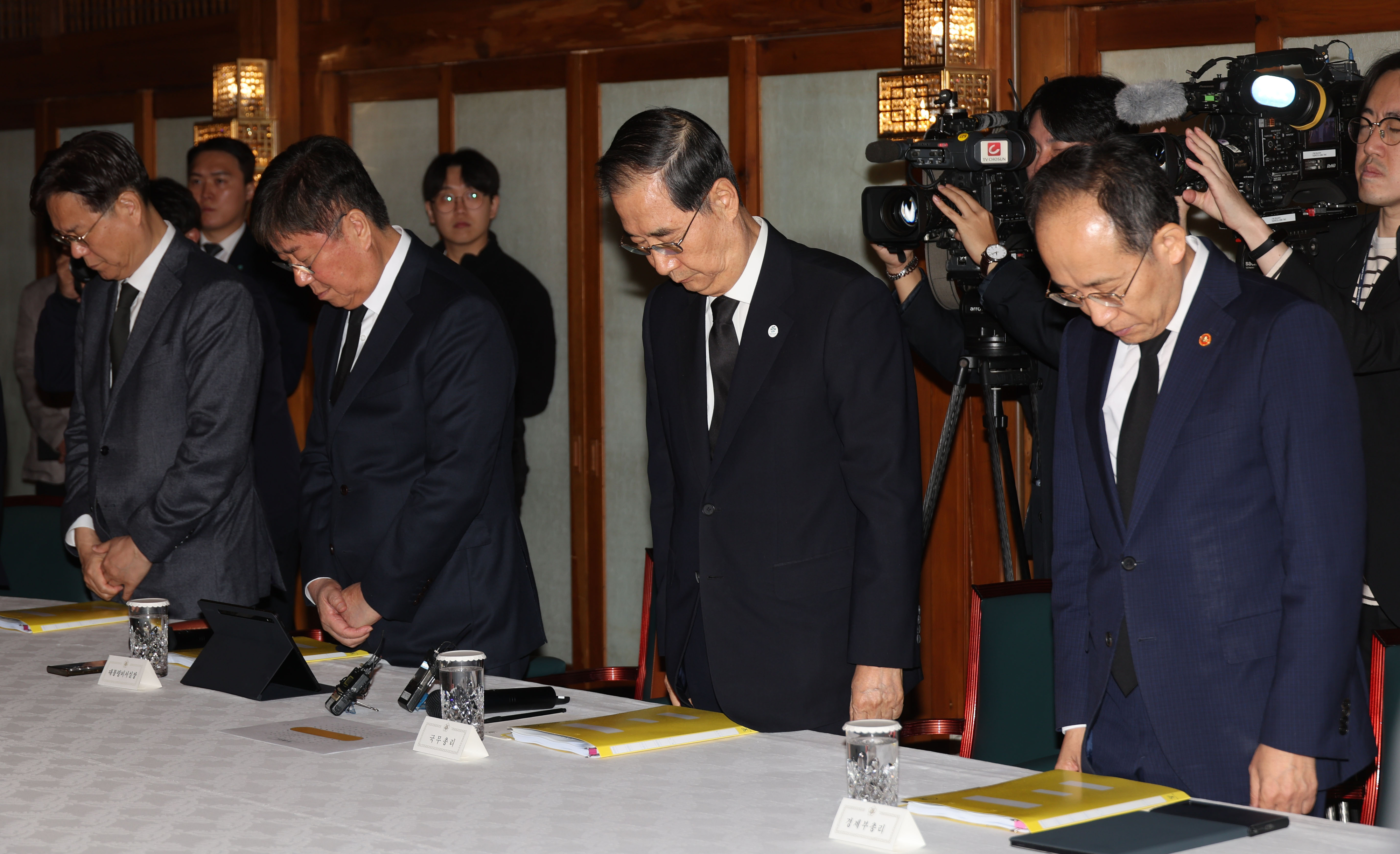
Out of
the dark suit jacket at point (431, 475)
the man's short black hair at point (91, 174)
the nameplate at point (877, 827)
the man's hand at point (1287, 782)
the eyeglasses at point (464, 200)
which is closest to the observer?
the nameplate at point (877, 827)

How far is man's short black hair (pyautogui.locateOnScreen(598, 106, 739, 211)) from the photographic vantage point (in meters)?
2.41

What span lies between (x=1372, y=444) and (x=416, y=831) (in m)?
1.97

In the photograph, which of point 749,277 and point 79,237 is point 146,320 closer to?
point 79,237

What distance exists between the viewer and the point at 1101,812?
68.3 inches

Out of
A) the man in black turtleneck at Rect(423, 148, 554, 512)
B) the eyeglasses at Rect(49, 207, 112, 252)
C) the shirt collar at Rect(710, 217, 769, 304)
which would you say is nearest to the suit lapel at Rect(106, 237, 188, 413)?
the eyeglasses at Rect(49, 207, 112, 252)

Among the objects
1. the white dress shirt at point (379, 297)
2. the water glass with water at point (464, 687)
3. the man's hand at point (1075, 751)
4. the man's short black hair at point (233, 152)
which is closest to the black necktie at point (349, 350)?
the white dress shirt at point (379, 297)

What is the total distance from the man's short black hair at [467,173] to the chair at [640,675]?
2.20 metres

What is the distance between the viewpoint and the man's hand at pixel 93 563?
328 cm

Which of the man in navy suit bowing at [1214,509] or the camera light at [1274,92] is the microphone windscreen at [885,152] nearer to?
the camera light at [1274,92]

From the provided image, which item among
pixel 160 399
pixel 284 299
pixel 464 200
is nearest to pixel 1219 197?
pixel 160 399

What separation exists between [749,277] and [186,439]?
1.37m

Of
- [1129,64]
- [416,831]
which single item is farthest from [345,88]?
[416,831]

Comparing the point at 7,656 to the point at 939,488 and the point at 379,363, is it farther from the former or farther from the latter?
the point at 939,488

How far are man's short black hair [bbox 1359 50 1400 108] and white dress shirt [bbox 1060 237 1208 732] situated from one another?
3.08 feet
